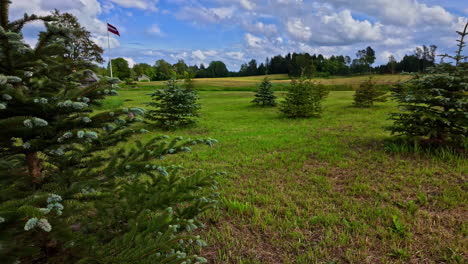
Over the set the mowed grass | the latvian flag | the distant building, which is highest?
the latvian flag

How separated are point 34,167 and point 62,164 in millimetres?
190

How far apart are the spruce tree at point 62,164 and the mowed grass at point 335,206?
1.10 metres

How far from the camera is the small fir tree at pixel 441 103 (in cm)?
492

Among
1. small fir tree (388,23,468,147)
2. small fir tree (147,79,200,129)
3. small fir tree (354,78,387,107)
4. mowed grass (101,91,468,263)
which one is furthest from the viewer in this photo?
small fir tree (354,78,387,107)

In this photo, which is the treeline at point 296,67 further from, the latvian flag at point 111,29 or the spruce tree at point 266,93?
the spruce tree at point 266,93

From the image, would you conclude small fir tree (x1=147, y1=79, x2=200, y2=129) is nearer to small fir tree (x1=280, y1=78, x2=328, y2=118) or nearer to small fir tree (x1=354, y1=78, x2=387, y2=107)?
small fir tree (x1=280, y1=78, x2=328, y2=118)

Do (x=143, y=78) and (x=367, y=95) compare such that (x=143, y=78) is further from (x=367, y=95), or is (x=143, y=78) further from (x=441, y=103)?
(x=441, y=103)

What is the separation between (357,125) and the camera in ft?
31.1

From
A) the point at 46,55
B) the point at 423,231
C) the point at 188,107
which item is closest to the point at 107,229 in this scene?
the point at 46,55

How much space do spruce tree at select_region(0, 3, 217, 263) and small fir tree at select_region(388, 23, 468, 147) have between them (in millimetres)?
5679

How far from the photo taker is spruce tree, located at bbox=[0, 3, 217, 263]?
4.41 ft

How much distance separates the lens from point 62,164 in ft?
5.90

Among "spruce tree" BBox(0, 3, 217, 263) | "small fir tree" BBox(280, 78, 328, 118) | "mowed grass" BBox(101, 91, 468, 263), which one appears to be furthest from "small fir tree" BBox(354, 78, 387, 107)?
"spruce tree" BBox(0, 3, 217, 263)

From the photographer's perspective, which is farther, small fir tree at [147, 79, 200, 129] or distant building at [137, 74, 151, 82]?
distant building at [137, 74, 151, 82]
